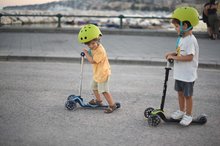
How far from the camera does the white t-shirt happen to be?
16.2ft

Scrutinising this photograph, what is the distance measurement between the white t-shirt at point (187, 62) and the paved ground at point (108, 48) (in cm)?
485

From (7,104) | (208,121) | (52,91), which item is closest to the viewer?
(208,121)

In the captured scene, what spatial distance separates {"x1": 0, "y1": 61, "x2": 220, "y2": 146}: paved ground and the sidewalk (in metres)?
1.21

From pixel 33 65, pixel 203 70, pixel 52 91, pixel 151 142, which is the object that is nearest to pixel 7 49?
pixel 33 65

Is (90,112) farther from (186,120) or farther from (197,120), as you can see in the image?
(197,120)

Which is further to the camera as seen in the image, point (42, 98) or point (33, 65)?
point (33, 65)

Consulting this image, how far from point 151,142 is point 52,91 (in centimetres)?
304

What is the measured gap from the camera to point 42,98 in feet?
21.5

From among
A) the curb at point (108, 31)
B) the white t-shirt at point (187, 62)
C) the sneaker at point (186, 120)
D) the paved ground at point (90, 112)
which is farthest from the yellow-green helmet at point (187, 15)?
the curb at point (108, 31)

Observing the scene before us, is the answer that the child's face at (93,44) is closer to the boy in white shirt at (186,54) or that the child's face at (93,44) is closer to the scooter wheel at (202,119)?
the boy in white shirt at (186,54)

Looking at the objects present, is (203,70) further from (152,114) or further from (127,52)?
(152,114)

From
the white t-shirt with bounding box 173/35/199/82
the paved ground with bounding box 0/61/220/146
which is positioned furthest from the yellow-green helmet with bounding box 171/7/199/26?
the paved ground with bounding box 0/61/220/146

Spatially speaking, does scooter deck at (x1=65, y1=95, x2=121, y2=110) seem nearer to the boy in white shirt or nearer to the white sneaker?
the white sneaker

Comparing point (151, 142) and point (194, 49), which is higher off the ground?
point (194, 49)
